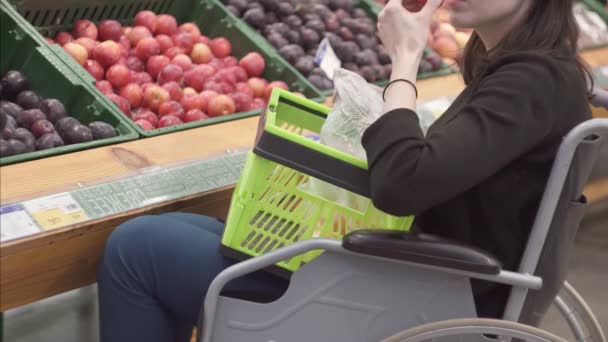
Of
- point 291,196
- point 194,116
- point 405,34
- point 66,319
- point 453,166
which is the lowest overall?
point 66,319

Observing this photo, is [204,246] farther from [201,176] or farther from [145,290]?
[201,176]

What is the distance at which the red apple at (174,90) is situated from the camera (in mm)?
2428

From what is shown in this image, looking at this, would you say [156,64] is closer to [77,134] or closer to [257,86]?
[257,86]

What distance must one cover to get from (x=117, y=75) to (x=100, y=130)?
398mm

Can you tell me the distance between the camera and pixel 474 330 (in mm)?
1381

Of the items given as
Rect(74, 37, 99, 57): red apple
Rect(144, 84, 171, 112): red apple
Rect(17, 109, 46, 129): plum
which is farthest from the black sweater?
Rect(74, 37, 99, 57): red apple

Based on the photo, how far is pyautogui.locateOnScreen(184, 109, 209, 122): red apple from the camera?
232 cm

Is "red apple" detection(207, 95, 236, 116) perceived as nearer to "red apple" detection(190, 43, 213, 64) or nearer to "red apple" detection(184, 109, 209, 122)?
"red apple" detection(184, 109, 209, 122)

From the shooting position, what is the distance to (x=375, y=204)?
139 centimetres

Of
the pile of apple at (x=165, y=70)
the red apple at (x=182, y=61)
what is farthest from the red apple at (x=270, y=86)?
the red apple at (x=182, y=61)

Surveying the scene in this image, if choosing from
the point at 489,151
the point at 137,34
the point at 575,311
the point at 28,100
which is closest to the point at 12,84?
the point at 28,100

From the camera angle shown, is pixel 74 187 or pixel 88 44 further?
pixel 88 44

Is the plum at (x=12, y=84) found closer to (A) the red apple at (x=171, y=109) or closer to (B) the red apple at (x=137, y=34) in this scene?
(A) the red apple at (x=171, y=109)

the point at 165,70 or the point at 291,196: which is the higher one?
the point at 291,196
